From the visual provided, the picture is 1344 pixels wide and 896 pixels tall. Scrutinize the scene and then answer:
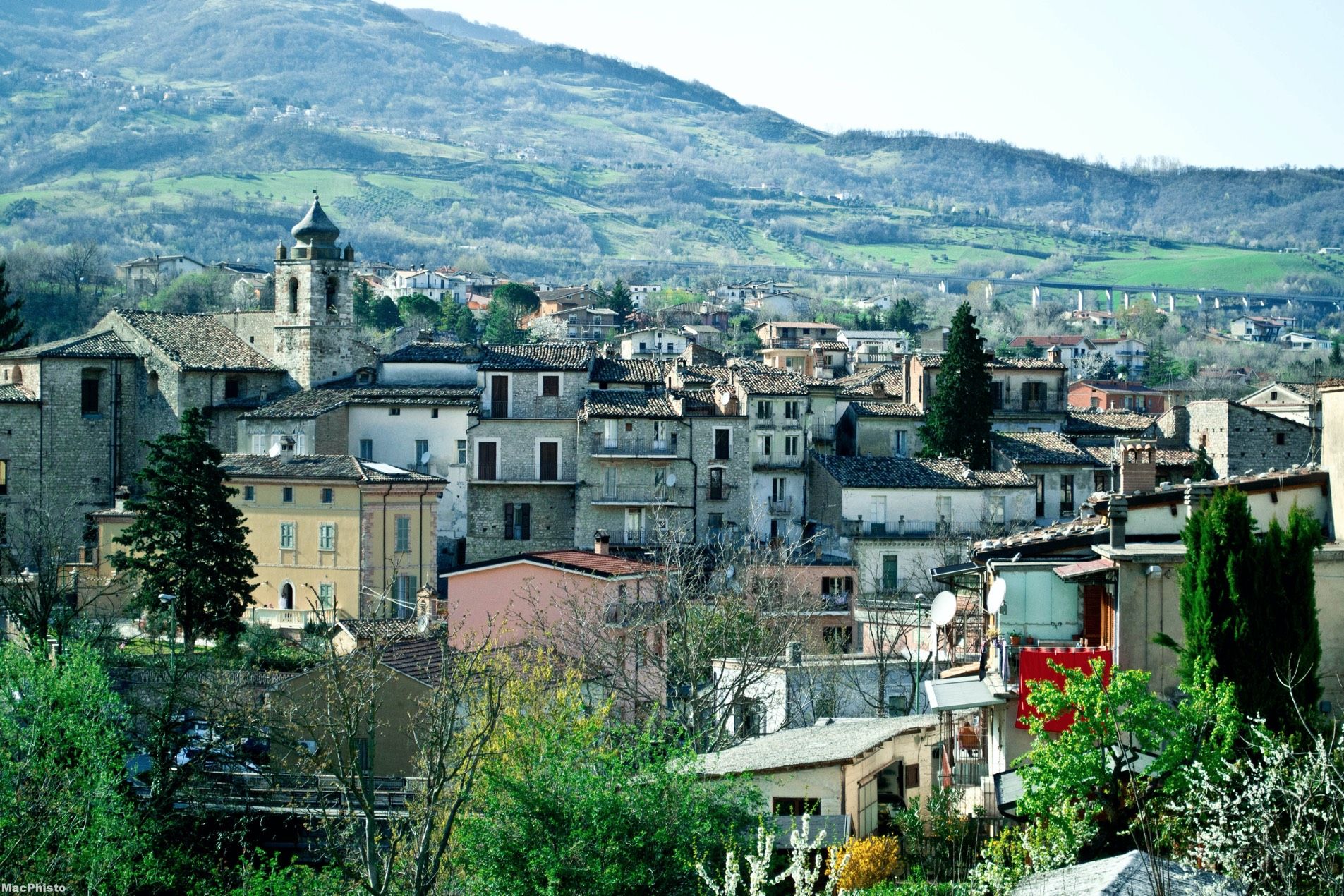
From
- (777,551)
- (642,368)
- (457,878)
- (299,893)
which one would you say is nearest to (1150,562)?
(457,878)

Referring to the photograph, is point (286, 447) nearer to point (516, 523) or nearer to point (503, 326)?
point (516, 523)

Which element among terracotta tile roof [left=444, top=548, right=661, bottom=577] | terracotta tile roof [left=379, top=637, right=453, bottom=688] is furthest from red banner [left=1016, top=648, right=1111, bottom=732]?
terracotta tile roof [left=444, top=548, right=661, bottom=577]

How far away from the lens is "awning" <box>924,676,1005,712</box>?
2489 centimetres

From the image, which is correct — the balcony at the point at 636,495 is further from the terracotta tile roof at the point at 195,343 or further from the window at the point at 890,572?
the terracotta tile roof at the point at 195,343

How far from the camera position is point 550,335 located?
112 metres

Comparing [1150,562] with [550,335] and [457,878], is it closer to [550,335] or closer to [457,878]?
[457,878]

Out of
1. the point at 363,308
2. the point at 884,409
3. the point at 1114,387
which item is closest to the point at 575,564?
the point at 884,409

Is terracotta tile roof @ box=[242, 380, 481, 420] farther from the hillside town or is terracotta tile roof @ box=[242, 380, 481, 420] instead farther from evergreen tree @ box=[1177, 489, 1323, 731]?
evergreen tree @ box=[1177, 489, 1323, 731]

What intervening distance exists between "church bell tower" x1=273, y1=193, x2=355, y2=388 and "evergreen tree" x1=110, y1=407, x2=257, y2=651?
51.4 feet

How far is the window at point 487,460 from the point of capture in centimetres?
5669

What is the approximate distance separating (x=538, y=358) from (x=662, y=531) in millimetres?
8442

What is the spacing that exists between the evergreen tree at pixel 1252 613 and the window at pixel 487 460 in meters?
36.3

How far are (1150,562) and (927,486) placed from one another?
31.5m

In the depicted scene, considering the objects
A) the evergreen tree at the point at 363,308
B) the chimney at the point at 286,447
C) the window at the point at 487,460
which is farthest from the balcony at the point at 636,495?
the evergreen tree at the point at 363,308
